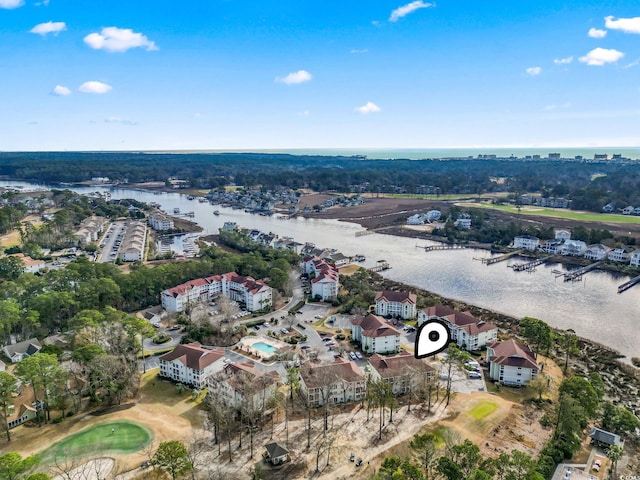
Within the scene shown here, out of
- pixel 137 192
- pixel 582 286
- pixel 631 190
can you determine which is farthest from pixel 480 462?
pixel 137 192

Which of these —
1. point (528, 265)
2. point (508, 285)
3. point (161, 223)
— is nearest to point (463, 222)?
point (528, 265)

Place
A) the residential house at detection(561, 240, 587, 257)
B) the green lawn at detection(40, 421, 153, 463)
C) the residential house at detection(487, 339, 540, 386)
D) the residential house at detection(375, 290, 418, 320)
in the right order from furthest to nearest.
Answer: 1. the residential house at detection(561, 240, 587, 257)
2. the residential house at detection(375, 290, 418, 320)
3. the residential house at detection(487, 339, 540, 386)
4. the green lawn at detection(40, 421, 153, 463)

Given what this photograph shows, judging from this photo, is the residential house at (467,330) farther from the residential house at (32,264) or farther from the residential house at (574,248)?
the residential house at (32,264)

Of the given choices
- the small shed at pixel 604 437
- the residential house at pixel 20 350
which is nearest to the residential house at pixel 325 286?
the residential house at pixel 20 350

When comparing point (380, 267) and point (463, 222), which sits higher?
point (463, 222)

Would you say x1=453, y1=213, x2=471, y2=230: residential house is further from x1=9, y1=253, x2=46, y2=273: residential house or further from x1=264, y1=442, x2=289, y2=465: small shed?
x1=264, y1=442, x2=289, y2=465: small shed

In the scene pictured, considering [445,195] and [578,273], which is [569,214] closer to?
[445,195]

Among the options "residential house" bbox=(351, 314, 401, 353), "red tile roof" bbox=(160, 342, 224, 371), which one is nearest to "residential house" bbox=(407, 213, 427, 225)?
"residential house" bbox=(351, 314, 401, 353)
